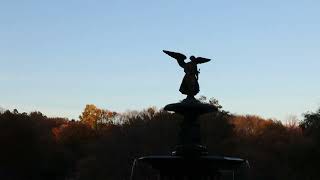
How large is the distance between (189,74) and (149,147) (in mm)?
47360

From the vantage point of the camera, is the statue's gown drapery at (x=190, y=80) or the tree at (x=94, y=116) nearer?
the statue's gown drapery at (x=190, y=80)

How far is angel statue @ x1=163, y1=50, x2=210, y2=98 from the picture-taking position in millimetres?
20609

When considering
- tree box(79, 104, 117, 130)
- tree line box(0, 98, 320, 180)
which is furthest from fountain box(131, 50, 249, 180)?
tree box(79, 104, 117, 130)

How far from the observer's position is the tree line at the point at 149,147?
66750 millimetres

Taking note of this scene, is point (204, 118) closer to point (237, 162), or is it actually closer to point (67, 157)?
point (67, 157)

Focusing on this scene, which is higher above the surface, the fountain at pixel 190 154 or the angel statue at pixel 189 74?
the angel statue at pixel 189 74

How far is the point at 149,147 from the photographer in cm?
6756

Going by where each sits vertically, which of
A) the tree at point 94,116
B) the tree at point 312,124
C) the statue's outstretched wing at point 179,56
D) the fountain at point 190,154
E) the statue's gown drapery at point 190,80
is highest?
the tree at point 94,116

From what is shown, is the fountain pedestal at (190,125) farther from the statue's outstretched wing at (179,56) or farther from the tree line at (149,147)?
the tree line at (149,147)

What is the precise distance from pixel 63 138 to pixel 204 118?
50914mm

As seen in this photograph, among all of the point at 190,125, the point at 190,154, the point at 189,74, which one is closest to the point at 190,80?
the point at 189,74

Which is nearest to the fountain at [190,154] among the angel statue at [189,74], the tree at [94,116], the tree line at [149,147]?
the angel statue at [189,74]

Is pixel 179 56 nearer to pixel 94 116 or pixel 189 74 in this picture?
pixel 189 74

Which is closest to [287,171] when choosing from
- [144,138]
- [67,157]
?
[144,138]
